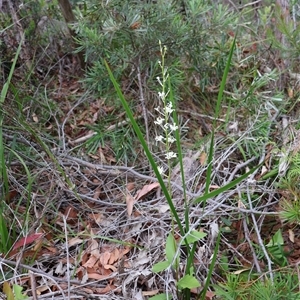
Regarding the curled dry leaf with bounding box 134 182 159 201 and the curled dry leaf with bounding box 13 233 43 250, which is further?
the curled dry leaf with bounding box 134 182 159 201

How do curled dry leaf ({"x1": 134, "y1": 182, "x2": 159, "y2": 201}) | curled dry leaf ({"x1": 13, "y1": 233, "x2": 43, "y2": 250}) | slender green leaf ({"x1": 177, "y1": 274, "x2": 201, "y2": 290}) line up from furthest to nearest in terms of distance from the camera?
curled dry leaf ({"x1": 134, "y1": 182, "x2": 159, "y2": 201})
curled dry leaf ({"x1": 13, "y1": 233, "x2": 43, "y2": 250})
slender green leaf ({"x1": 177, "y1": 274, "x2": 201, "y2": 290})

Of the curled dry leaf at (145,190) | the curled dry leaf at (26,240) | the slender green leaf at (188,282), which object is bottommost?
the curled dry leaf at (145,190)

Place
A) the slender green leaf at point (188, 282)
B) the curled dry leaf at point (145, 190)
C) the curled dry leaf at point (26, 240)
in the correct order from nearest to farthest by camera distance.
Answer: the slender green leaf at point (188, 282), the curled dry leaf at point (26, 240), the curled dry leaf at point (145, 190)

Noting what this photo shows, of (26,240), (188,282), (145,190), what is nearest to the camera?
(188,282)

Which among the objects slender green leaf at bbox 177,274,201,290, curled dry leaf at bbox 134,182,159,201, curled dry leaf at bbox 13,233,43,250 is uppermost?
curled dry leaf at bbox 13,233,43,250

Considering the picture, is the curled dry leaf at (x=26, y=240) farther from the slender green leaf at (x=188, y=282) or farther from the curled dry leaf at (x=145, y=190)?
the slender green leaf at (x=188, y=282)

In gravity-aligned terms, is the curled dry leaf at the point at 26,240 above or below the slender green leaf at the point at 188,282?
above

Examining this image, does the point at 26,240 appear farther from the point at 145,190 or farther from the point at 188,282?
the point at 188,282

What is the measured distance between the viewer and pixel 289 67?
2.23m

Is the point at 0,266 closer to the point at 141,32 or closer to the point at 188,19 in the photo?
the point at 141,32

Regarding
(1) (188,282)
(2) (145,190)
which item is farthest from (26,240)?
(1) (188,282)

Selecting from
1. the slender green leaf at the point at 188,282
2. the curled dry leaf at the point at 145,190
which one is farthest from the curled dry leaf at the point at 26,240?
the slender green leaf at the point at 188,282

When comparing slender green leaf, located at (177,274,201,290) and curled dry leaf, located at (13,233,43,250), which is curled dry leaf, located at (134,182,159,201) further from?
slender green leaf, located at (177,274,201,290)

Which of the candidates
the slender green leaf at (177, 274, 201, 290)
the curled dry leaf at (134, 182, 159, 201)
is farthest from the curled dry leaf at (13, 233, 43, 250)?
the slender green leaf at (177, 274, 201, 290)
